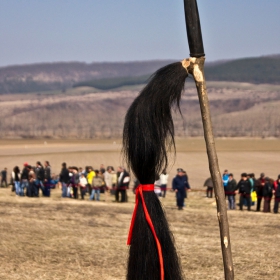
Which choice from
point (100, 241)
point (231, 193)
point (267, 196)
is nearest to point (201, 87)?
point (100, 241)

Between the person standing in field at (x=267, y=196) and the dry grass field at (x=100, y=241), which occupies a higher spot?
the person standing in field at (x=267, y=196)

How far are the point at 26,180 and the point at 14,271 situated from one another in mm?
15908

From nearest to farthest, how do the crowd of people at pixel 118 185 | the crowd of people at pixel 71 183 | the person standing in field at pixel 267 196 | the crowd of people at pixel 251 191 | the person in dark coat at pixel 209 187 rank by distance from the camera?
the person standing in field at pixel 267 196 → the crowd of people at pixel 251 191 → the crowd of people at pixel 118 185 → the crowd of people at pixel 71 183 → the person in dark coat at pixel 209 187

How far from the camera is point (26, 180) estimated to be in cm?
2561

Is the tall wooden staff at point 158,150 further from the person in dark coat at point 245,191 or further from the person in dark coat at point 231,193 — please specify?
the person in dark coat at point 231,193

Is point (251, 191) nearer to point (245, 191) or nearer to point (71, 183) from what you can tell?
point (245, 191)

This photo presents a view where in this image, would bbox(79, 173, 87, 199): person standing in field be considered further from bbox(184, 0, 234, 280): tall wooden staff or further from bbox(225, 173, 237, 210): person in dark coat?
bbox(184, 0, 234, 280): tall wooden staff

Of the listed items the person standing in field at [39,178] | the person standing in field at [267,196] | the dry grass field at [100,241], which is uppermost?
the person standing in field at [39,178]

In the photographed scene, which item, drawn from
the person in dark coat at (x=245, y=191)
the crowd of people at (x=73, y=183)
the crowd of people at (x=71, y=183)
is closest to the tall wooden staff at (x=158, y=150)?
the person in dark coat at (x=245, y=191)

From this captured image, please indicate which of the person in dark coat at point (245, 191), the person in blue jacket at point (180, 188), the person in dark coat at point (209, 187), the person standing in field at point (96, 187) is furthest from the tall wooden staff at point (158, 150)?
the person in dark coat at point (209, 187)

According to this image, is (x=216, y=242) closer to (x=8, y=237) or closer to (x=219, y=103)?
(x=8, y=237)

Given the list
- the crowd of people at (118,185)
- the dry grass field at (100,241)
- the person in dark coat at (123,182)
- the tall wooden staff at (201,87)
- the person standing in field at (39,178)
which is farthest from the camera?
the person standing in field at (39,178)

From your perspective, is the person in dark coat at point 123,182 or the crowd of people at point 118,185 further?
the person in dark coat at point 123,182

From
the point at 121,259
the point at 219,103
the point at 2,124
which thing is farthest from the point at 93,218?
the point at 219,103
